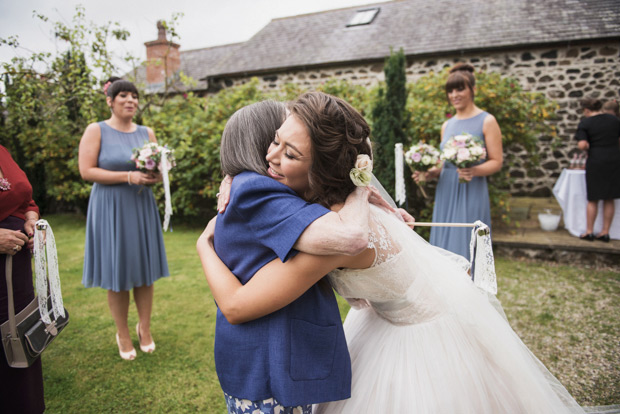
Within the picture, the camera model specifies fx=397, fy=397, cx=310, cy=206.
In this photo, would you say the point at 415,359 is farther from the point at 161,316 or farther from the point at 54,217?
the point at 54,217

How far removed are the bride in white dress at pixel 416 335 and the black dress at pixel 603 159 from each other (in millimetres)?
5716

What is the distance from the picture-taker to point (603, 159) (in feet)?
20.5

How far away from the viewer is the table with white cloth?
6.41m

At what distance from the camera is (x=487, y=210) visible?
3904 mm

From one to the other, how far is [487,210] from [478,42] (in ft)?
28.5

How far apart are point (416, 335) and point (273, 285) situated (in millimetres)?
719

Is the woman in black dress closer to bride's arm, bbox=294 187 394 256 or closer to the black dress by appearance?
the black dress

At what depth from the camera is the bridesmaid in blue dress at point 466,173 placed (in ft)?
12.4

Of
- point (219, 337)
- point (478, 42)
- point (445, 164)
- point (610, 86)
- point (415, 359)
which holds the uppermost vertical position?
point (478, 42)

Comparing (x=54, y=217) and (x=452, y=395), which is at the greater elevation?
(x=452, y=395)

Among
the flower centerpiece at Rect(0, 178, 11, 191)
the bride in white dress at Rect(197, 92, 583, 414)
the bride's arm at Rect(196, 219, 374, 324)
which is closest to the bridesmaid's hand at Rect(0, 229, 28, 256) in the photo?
the flower centerpiece at Rect(0, 178, 11, 191)

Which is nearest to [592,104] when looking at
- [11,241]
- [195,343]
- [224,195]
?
[195,343]

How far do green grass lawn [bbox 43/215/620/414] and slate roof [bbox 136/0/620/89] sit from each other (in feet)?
24.0

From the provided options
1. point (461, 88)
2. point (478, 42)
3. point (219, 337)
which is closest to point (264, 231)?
point (219, 337)
